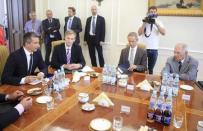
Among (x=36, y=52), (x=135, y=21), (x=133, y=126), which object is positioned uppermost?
(x=135, y=21)

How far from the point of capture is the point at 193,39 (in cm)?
438

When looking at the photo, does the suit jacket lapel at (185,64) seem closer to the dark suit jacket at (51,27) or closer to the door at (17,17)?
the dark suit jacket at (51,27)

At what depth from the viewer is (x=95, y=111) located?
1599mm

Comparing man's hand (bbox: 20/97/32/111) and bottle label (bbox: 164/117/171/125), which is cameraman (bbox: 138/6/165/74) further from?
man's hand (bbox: 20/97/32/111)

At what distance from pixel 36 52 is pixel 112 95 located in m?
1.23

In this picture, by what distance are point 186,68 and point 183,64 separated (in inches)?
2.4

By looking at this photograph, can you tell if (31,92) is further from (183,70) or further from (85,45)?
(85,45)

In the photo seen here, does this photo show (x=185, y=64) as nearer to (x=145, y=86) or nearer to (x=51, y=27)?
(x=145, y=86)

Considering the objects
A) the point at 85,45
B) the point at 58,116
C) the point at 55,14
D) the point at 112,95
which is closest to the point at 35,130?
the point at 58,116

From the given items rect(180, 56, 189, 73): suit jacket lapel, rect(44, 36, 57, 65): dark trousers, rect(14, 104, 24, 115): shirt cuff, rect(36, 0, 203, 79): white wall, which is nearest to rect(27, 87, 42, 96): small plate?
rect(14, 104, 24, 115): shirt cuff

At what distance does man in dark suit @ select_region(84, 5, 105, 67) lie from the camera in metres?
4.94

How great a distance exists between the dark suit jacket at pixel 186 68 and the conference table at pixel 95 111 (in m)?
0.39

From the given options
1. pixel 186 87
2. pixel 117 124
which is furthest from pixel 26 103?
pixel 186 87

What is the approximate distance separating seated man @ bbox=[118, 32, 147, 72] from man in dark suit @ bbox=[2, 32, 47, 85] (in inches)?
47.2
